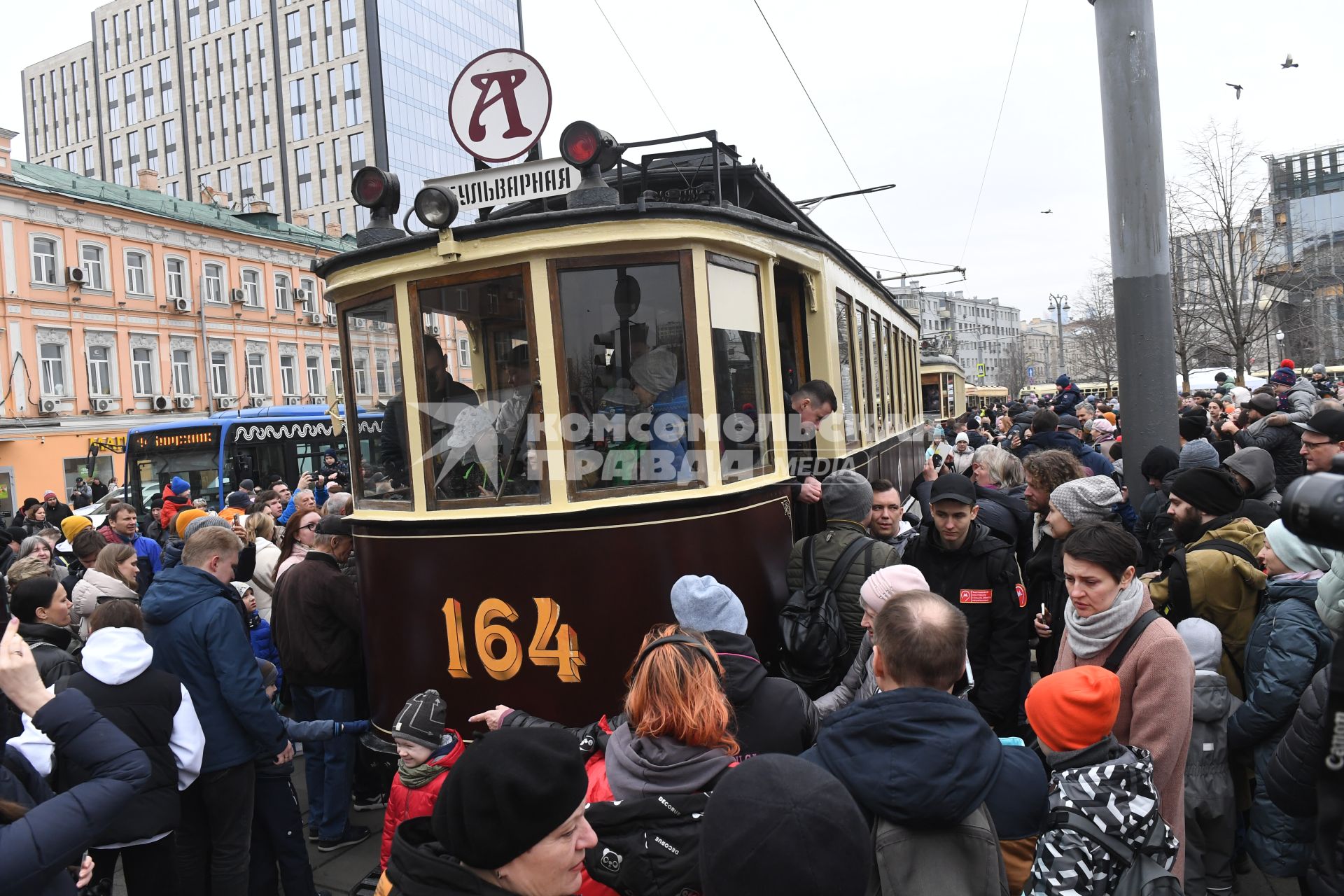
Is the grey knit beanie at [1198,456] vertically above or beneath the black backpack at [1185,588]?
above

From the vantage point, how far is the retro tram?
4062 millimetres

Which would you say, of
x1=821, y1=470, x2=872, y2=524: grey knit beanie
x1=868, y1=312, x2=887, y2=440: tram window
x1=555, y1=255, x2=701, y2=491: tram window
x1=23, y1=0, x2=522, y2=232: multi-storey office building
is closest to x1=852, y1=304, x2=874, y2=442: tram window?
x1=868, y1=312, x2=887, y2=440: tram window

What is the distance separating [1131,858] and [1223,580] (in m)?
1.72

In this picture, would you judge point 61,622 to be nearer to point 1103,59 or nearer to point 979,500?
point 979,500

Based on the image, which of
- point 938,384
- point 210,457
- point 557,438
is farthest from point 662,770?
point 938,384

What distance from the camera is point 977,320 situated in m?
113

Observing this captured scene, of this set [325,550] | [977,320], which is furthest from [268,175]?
[977,320]

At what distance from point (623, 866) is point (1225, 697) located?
2.32 meters

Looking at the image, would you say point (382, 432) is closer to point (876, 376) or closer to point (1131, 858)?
point (1131, 858)

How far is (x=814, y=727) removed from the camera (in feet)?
9.82

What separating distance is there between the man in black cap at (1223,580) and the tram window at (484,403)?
8.79 feet

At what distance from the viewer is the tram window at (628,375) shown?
4.17 meters

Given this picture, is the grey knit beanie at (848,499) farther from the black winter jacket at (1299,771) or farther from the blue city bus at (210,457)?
the blue city bus at (210,457)

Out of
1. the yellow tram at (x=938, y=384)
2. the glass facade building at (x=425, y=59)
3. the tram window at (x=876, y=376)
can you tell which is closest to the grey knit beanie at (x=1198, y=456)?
the tram window at (x=876, y=376)
